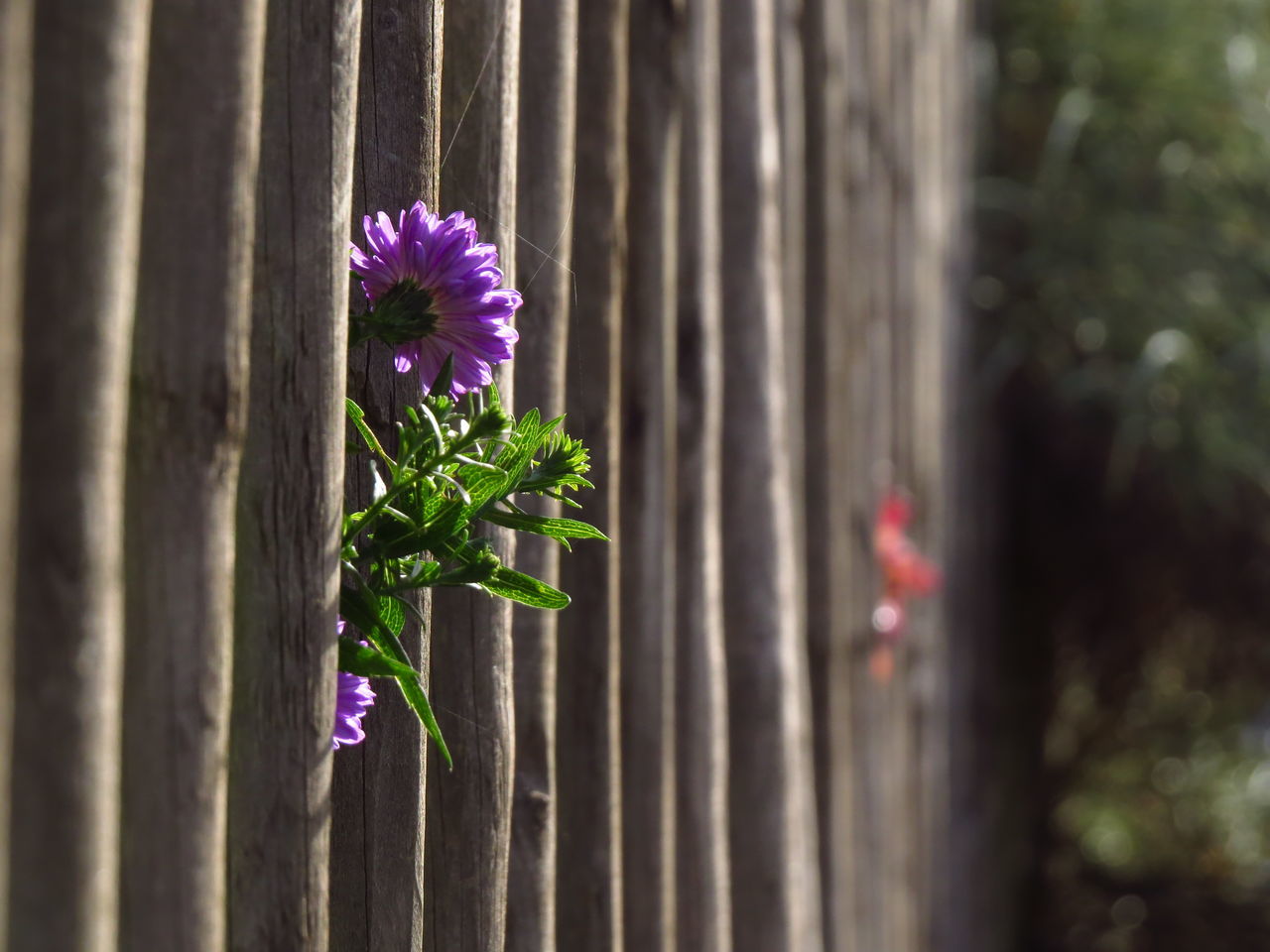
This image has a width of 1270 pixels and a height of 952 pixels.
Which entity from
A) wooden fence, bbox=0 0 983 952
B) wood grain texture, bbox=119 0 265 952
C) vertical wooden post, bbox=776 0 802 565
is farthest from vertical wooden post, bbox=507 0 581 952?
vertical wooden post, bbox=776 0 802 565

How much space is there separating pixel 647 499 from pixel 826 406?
0.64m

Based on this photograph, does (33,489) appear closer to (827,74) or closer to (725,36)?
(725,36)

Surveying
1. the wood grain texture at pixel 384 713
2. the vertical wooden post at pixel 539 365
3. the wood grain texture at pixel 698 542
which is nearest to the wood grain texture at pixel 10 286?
the wood grain texture at pixel 384 713

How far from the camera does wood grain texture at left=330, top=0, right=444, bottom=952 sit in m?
0.84

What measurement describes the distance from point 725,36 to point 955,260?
4.45 feet

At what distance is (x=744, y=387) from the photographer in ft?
4.90

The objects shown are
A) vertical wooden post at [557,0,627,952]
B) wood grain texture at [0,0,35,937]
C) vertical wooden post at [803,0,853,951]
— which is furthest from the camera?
vertical wooden post at [803,0,853,951]

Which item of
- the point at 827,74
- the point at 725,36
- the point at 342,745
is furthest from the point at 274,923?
the point at 827,74

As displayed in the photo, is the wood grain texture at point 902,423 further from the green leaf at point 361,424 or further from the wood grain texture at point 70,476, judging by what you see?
the wood grain texture at point 70,476

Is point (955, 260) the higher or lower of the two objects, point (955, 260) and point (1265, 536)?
the higher

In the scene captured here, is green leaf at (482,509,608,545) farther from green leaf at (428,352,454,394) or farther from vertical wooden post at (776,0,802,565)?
vertical wooden post at (776,0,802,565)

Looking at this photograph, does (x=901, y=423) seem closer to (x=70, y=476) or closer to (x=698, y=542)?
(x=698, y=542)

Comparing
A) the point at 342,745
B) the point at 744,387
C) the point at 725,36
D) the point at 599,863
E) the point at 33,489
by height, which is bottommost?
the point at 599,863

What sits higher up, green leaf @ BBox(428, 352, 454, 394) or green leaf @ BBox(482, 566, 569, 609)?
green leaf @ BBox(428, 352, 454, 394)
